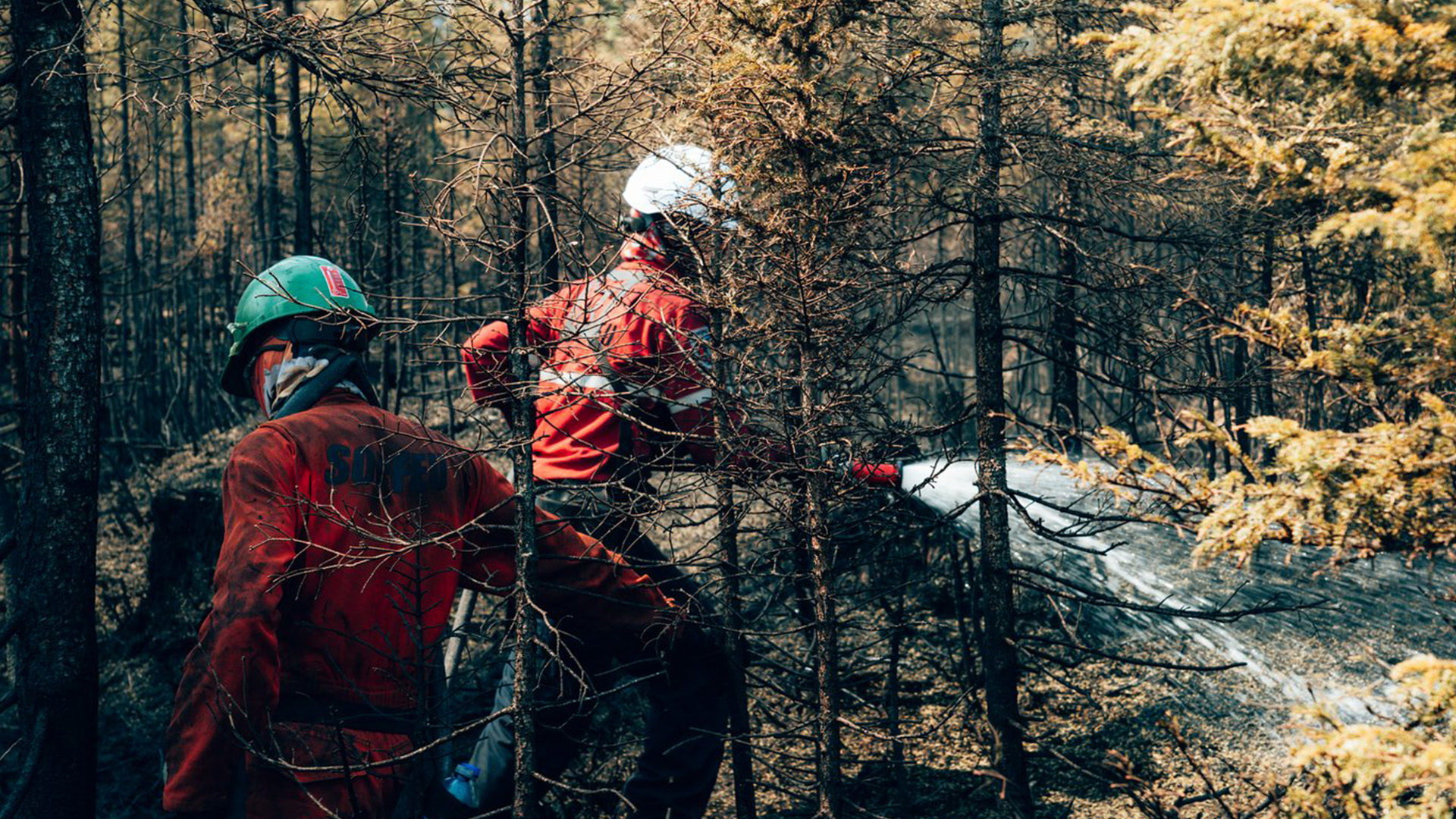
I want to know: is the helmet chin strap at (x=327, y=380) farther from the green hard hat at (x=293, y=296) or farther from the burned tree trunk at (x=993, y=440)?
the burned tree trunk at (x=993, y=440)

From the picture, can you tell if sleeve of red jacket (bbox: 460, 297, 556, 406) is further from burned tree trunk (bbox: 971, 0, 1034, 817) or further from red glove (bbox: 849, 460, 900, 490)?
burned tree trunk (bbox: 971, 0, 1034, 817)

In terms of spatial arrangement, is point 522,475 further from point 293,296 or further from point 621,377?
point 293,296

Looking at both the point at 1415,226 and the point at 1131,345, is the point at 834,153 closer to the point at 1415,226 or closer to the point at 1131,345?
the point at 1131,345

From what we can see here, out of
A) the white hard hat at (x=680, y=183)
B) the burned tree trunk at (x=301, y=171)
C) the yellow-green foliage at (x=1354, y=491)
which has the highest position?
the burned tree trunk at (x=301, y=171)

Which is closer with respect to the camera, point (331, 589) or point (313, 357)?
point (331, 589)

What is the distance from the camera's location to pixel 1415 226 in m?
2.69

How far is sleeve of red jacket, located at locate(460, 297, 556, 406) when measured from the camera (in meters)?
3.87

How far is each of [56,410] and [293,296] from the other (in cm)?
135

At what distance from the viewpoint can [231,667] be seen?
3.53m

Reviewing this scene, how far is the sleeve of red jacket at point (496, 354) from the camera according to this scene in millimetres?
3867

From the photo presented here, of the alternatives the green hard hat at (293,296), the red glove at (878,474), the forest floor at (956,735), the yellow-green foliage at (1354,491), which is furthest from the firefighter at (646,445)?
the yellow-green foliage at (1354,491)

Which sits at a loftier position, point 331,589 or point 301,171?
point 301,171

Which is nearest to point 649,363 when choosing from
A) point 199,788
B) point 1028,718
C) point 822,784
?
point 822,784

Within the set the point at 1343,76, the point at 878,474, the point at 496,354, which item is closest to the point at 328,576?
the point at 496,354
